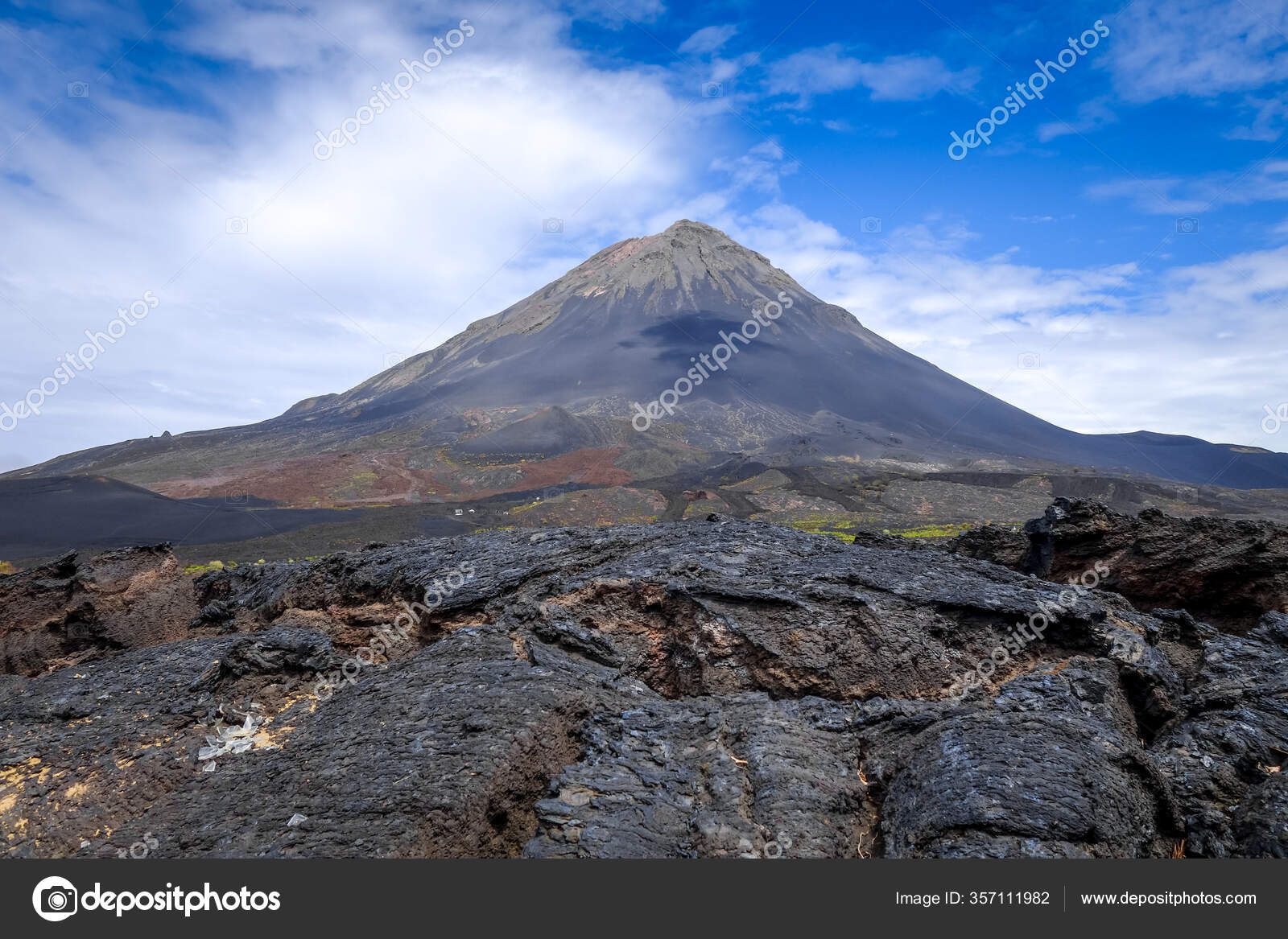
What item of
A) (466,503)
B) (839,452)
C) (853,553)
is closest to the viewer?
(853,553)

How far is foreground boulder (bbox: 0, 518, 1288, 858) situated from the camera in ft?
19.3

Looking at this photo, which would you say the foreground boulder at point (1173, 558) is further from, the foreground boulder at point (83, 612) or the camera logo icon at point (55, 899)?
the foreground boulder at point (83, 612)

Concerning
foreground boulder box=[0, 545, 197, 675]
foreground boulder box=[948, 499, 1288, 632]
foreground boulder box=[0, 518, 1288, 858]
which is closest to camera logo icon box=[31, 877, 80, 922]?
foreground boulder box=[0, 518, 1288, 858]

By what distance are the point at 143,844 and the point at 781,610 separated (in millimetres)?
6810

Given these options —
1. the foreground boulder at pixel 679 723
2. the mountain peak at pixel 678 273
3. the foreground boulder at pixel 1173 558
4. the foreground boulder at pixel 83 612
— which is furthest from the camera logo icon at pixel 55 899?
the mountain peak at pixel 678 273

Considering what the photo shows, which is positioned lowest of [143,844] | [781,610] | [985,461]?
[143,844]

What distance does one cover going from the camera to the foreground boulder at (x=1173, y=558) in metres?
11.5

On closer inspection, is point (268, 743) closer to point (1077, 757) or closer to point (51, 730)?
point (51, 730)

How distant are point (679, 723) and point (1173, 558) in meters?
9.90

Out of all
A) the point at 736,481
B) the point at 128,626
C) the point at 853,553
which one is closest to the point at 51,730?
the point at 128,626

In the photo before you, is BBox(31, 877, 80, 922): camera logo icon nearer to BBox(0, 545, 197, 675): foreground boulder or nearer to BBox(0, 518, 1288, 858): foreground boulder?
BBox(0, 518, 1288, 858): foreground boulder

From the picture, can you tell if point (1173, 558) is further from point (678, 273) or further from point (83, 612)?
point (678, 273)

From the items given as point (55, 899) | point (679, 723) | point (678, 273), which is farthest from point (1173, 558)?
point (678, 273)

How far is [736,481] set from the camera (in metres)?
66.1
